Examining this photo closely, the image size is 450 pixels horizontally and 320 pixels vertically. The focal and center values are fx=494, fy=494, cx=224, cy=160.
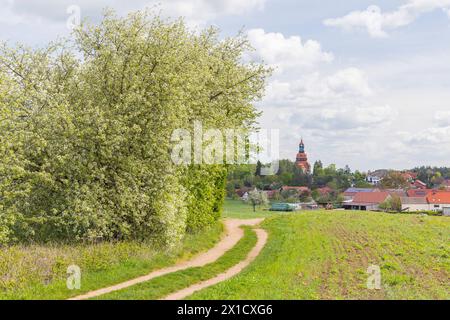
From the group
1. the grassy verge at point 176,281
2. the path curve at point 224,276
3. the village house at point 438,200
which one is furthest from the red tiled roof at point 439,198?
the grassy verge at point 176,281

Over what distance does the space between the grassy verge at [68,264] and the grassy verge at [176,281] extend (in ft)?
5.13

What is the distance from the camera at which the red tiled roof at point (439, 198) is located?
100m

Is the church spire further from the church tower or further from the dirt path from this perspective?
the dirt path

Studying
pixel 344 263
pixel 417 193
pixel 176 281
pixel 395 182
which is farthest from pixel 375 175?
pixel 176 281

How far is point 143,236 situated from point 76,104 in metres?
7.91

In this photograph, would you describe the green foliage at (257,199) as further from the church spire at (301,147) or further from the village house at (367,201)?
the church spire at (301,147)

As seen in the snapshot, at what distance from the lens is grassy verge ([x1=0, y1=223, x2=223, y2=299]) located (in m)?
18.7

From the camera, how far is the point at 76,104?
2625 cm

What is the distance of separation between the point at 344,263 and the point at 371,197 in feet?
225

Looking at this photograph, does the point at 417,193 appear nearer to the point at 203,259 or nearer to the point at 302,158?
the point at 302,158

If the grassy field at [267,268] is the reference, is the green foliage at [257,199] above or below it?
above

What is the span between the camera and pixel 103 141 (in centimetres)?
2548

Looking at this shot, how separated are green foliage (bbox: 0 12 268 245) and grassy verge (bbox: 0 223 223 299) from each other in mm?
1327
